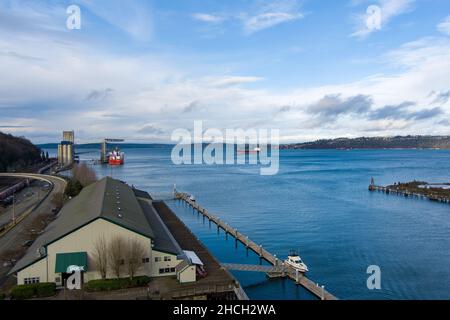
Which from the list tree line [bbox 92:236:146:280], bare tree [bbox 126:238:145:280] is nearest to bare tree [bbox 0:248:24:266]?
tree line [bbox 92:236:146:280]

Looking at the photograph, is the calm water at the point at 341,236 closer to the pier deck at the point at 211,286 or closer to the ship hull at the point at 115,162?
the pier deck at the point at 211,286

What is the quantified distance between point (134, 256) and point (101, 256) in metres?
1.35

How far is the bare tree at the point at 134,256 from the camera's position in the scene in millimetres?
16625

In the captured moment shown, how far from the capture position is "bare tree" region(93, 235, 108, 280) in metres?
16.6

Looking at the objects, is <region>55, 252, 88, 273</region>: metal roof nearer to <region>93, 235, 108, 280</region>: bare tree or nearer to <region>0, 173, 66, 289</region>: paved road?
<region>93, 235, 108, 280</region>: bare tree

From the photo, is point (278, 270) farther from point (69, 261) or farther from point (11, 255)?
point (11, 255)

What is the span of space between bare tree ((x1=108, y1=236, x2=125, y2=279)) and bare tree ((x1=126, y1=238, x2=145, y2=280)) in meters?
0.25

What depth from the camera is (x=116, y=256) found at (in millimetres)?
16609

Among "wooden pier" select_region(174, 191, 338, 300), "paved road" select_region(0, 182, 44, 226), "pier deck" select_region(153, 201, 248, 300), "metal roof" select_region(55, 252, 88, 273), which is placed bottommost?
"wooden pier" select_region(174, 191, 338, 300)

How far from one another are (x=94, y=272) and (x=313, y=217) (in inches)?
947

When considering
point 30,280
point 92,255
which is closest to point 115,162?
point 92,255
